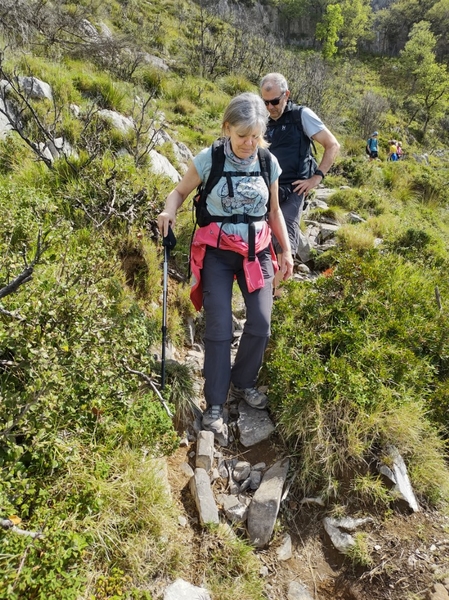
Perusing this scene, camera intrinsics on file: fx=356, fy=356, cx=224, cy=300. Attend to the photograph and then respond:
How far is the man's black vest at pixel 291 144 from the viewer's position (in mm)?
3766

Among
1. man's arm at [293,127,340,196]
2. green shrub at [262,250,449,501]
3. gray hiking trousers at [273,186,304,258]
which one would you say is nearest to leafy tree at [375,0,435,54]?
man's arm at [293,127,340,196]

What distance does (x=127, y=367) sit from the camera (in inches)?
103

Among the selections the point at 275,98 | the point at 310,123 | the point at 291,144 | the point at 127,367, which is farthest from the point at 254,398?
the point at 275,98

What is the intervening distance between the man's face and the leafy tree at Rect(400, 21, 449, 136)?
34.7 meters

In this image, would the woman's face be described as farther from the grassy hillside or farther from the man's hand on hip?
the grassy hillside

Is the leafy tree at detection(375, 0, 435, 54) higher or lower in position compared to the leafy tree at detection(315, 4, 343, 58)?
higher

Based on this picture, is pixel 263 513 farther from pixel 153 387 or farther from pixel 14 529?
pixel 14 529

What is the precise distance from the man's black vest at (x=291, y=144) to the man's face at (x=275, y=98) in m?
0.07

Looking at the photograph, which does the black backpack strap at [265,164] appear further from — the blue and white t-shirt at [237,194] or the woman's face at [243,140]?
the woman's face at [243,140]

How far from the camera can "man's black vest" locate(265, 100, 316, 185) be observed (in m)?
3.77

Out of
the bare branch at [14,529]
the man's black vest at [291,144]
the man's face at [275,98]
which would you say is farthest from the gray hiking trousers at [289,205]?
the bare branch at [14,529]

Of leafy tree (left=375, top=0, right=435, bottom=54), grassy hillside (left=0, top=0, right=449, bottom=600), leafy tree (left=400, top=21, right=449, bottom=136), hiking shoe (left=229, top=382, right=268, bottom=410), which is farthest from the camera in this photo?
leafy tree (left=375, top=0, right=435, bottom=54)

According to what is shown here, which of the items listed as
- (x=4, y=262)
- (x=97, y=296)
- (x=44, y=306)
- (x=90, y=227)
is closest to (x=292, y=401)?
(x=97, y=296)

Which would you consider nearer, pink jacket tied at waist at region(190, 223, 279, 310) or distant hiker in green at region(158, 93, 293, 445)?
Result: distant hiker in green at region(158, 93, 293, 445)
